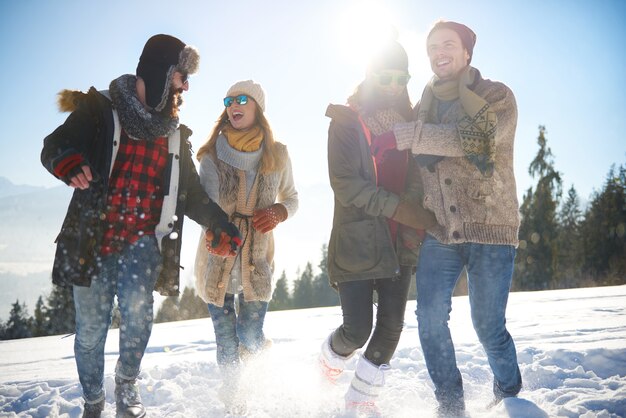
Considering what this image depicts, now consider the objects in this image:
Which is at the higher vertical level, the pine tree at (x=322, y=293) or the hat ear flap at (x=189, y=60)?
the hat ear flap at (x=189, y=60)

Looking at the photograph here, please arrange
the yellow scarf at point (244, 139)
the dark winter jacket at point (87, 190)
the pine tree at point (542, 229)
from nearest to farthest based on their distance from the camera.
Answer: the dark winter jacket at point (87, 190)
the yellow scarf at point (244, 139)
the pine tree at point (542, 229)

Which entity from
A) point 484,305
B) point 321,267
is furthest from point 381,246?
point 321,267

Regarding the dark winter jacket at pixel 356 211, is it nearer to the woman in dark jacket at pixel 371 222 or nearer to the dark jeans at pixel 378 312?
the woman in dark jacket at pixel 371 222

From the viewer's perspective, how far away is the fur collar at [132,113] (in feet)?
9.35

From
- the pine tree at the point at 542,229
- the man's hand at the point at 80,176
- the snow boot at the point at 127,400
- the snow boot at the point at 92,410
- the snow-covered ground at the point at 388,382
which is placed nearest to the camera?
the man's hand at the point at 80,176

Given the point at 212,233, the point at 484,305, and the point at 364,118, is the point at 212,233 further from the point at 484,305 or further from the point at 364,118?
the point at 484,305

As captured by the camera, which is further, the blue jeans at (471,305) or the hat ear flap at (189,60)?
the hat ear flap at (189,60)

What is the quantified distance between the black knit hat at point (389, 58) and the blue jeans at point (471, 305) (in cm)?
134

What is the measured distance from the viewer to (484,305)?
2.76m

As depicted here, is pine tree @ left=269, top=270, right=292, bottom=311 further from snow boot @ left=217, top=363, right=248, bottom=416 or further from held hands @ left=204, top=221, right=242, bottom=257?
held hands @ left=204, top=221, right=242, bottom=257

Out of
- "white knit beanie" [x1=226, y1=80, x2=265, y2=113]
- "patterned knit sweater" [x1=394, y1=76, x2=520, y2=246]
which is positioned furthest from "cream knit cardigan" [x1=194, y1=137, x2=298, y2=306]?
"patterned knit sweater" [x1=394, y1=76, x2=520, y2=246]

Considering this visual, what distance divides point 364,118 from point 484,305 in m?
1.53

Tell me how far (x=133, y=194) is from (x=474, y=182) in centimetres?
229

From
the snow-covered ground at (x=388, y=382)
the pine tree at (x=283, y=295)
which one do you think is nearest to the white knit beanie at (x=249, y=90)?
the snow-covered ground at (x=388, y=382)
